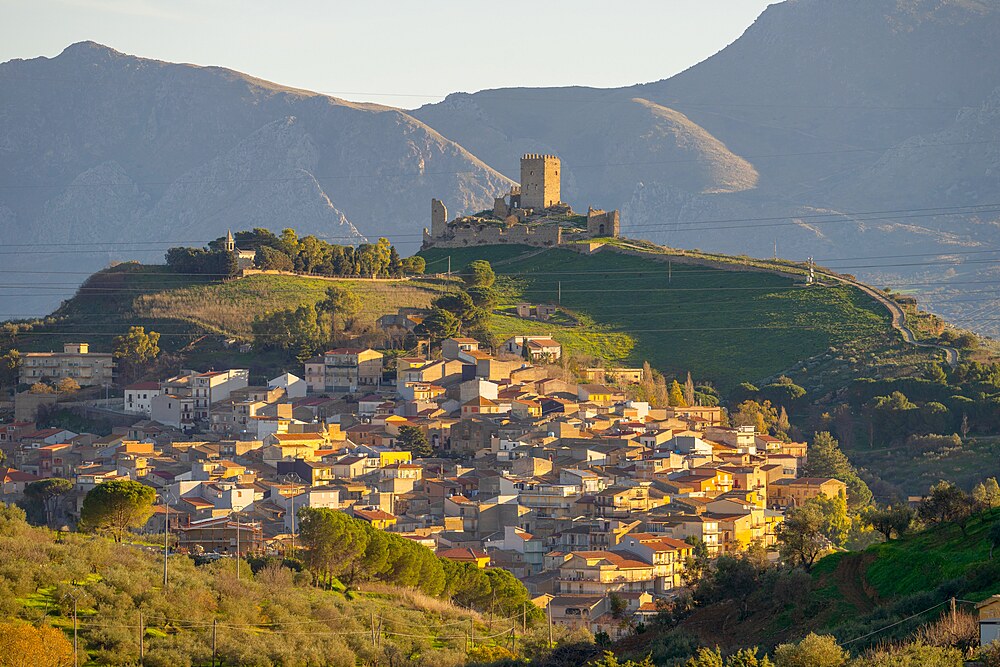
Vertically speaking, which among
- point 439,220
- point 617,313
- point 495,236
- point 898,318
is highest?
point 439,220

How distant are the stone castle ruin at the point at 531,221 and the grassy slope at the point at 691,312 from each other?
2.46 m

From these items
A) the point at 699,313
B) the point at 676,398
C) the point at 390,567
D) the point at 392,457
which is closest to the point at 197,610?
Answer: the point at 390,567

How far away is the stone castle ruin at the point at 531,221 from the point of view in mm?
124250

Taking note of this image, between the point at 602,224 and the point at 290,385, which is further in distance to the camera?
the point at 602,224

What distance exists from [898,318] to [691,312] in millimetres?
11463

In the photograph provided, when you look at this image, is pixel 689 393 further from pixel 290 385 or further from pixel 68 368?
pixel 68 368

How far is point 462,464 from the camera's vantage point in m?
72.1

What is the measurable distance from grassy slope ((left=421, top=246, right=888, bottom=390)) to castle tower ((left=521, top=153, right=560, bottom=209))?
10.4 metres

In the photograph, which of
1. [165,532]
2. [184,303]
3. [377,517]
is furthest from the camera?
[184,303]

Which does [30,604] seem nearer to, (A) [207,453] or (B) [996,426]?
(A) [207,453]

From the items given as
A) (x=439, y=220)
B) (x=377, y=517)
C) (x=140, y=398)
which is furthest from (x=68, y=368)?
(x=439, y=220)

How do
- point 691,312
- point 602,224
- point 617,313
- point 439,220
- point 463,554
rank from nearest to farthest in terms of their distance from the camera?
point 463,554 → point 691,312 → point 617,313 → point 602,224 → point 439,220

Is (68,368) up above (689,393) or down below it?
above

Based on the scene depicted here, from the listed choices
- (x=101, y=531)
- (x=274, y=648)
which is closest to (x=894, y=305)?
(x=101, y=531)
